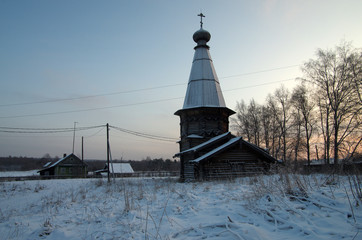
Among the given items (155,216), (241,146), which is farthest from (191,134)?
(155,216)

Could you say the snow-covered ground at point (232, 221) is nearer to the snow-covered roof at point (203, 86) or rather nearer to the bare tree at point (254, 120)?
the snow-covered roof at point (203, 86)

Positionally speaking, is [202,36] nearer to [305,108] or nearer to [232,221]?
[305,108]

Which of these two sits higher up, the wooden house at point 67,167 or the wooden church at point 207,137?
the wooden church at point 207,137

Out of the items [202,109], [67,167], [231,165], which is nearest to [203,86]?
[202,109]

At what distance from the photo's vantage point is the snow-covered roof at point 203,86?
1945cm

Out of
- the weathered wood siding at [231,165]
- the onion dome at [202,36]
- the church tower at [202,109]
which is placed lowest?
the weathered wood siding at [231,165]

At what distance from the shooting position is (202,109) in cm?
1909

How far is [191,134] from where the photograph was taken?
19.3m

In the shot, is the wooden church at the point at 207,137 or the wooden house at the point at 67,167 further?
the wooden house at the point at 67,167

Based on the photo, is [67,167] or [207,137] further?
[67,167]

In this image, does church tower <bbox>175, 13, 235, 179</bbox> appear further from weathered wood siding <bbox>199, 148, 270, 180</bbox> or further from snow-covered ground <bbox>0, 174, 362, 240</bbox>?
snow-covered ground <bbox>0, 174, 362, 240</bbox>

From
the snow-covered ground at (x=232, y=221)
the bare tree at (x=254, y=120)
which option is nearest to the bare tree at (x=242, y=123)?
the bare tree at (x=254, y=120)

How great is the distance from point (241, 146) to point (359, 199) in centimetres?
1410

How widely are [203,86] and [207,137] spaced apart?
4690 millimetres
